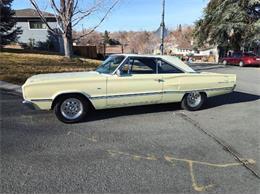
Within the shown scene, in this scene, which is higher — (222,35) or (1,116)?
(222,35)

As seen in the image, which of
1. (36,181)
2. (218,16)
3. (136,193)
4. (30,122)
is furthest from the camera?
(218,16)

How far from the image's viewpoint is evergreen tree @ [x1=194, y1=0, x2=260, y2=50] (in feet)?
98.8

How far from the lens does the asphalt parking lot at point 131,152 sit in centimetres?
360

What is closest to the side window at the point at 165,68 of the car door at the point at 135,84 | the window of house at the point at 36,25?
the car door at the point at 135,84

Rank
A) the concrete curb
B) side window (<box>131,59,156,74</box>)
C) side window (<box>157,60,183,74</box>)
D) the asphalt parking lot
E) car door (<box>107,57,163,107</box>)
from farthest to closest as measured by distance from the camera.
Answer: the concrete curb → side window (<box>157,60,183,74</box>) → side window (<box>131,59,156,74</box>) → car door (<box>107,57,163,107</box>) → the asphalt parking lot

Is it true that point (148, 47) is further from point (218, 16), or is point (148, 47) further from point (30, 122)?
point (30, 122)

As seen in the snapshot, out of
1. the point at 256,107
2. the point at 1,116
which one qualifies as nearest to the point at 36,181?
the point at 1,116

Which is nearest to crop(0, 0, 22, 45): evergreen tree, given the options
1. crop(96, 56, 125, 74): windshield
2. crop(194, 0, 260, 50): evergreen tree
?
crop(194, 0, 260, 50): evergreen tree

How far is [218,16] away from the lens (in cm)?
3266

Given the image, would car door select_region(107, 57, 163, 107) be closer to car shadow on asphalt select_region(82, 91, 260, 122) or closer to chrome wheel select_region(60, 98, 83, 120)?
car shadow on asphalt select_region(82, 91, 260, 122)

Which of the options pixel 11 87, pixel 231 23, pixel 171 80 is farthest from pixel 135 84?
pixel 231 23

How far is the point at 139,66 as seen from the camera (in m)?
6.73

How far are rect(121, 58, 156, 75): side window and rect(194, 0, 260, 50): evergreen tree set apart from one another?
83.0 ft

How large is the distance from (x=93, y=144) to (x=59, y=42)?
3472cm
